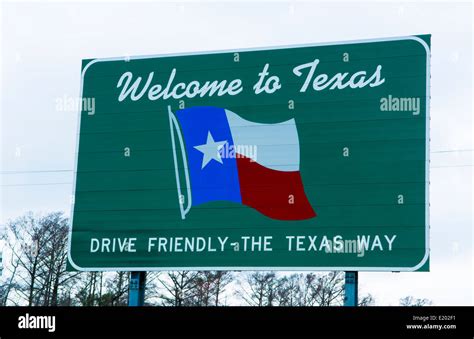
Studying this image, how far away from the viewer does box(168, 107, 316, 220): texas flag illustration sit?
15.8 m

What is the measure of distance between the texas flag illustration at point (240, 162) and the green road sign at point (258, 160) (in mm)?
21

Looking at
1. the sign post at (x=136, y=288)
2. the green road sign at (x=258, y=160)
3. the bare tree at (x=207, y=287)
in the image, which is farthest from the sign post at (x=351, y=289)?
the bare tree at (x=207, y=287)

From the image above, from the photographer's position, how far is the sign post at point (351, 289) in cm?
1493

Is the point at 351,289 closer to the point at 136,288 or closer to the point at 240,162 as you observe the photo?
the point at 240,162

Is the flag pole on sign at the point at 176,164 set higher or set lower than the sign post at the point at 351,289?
higher

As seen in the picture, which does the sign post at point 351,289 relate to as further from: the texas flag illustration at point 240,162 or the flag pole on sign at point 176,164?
the flag pole on sign at point 176,164

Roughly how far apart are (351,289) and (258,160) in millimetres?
3204

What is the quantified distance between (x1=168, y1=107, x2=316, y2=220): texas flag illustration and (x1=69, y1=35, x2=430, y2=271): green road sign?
0.02 metres

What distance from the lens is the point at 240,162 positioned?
16219 mm

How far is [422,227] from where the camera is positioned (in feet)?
48.6

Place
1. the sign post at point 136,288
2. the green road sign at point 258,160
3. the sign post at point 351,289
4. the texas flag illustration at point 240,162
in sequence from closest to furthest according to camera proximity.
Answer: the sign post at point 351,289, the green road sign at point 258,160, the texas flag illustration at point 240,162, the sign post at point 136,288

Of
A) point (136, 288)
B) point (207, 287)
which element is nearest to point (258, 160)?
point (136, 288)
